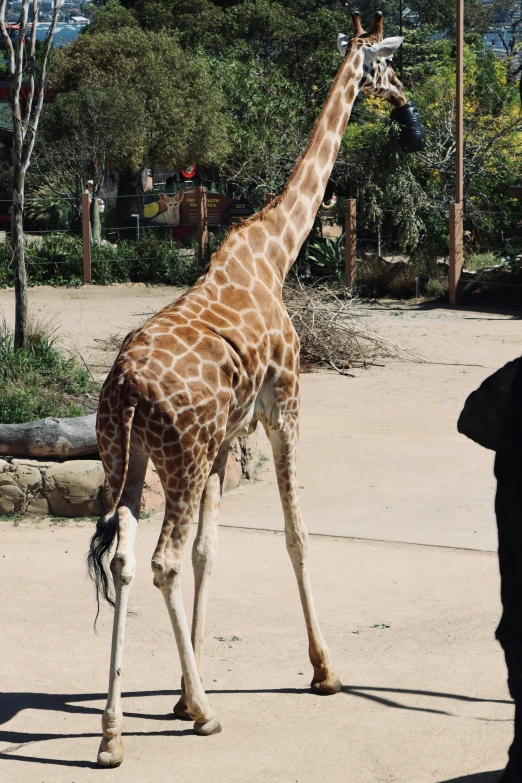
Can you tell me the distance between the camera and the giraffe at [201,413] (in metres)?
4.16

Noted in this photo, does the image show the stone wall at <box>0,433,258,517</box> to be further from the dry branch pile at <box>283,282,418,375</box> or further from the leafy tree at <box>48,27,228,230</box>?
the leafy tree at <box>48,27,228,230</box>

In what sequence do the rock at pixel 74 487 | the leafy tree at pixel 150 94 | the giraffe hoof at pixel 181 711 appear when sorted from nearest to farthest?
the giraffe hoof at pixel 181 711 < the rock at pixel 74 487 < the leafy tree at pixel 150 94

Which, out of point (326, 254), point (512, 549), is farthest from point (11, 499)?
point (326, 254)

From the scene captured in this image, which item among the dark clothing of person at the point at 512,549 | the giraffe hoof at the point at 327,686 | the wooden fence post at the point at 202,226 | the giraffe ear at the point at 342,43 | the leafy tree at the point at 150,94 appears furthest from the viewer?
the leafy tree at the point at 150,94

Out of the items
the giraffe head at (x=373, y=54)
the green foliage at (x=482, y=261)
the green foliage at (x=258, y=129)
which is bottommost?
the green foliage at (x=482, y=261)

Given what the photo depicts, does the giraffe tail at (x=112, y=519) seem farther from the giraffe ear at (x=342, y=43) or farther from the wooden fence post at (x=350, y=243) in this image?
the wooden fence post at (x=350, y=243)

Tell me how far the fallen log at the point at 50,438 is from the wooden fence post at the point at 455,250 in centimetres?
1217

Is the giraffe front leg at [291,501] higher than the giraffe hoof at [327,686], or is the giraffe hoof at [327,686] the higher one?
the giraffe front leg at [291,501]

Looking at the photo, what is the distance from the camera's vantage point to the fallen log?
23.1 feet

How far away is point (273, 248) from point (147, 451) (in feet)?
4.95

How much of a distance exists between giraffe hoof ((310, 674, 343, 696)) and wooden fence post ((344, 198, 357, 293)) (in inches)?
581

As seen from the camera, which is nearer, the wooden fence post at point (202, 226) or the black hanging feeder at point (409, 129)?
the black hanging feeder at point (409, 129)

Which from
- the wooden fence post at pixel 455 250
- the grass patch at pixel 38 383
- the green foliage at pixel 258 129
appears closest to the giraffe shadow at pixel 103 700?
the grass patch at pixel 38 383

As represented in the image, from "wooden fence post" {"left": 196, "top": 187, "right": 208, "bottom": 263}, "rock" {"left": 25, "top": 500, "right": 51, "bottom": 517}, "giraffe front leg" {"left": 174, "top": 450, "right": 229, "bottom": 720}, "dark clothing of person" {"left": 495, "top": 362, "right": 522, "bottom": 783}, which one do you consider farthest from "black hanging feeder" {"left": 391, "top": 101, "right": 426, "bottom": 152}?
"wooden fence post" {"left": 196, "top": 187, "right": 208, "bottom": 263}
